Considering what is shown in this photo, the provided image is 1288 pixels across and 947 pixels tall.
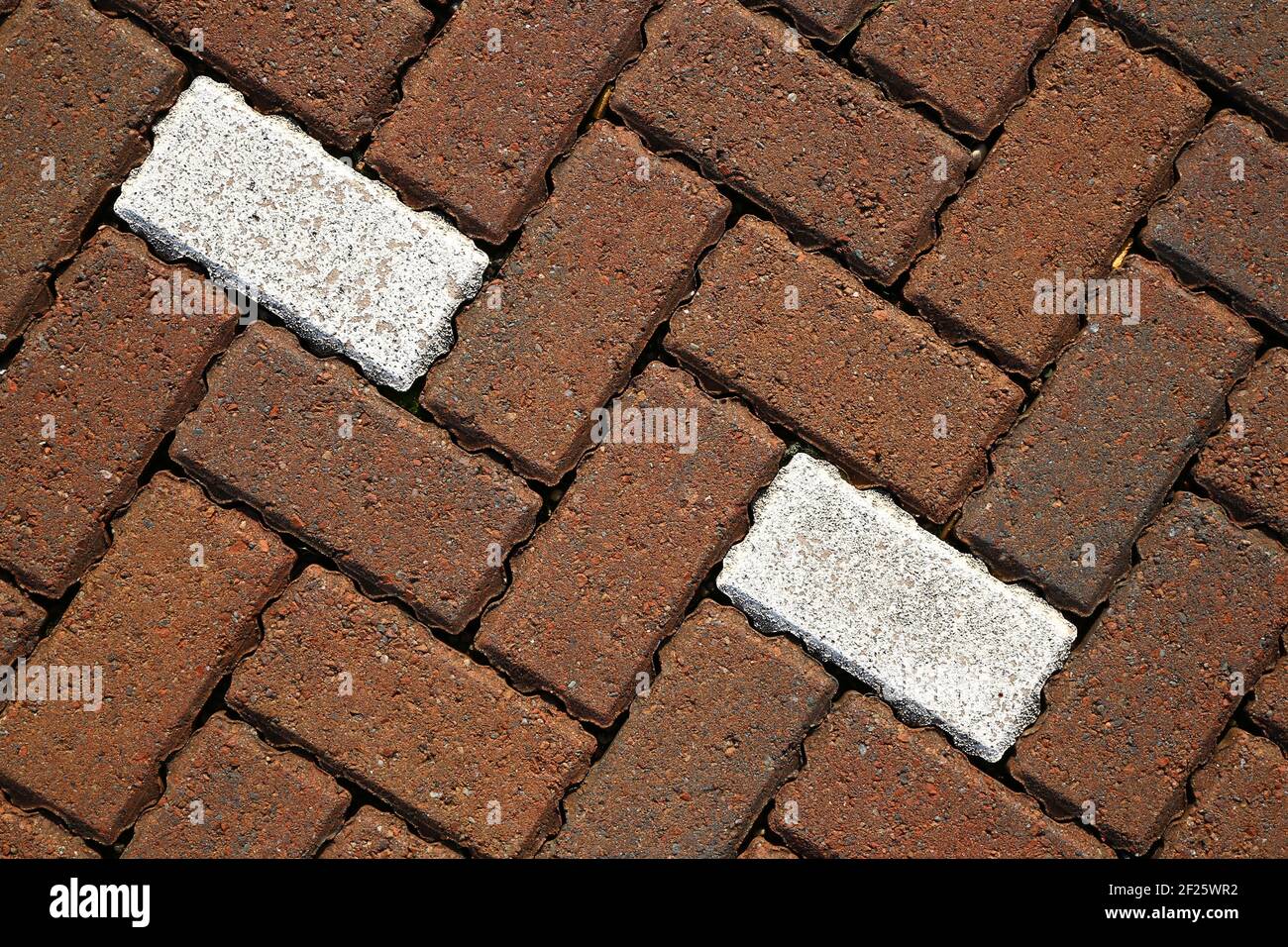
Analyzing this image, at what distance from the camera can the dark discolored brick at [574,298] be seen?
6.10 feet

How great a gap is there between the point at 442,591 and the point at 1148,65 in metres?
1.73

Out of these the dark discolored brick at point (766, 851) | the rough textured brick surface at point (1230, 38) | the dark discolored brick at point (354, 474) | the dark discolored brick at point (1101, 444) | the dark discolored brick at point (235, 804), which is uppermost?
the rough textured brick surface at point (1230, 38)

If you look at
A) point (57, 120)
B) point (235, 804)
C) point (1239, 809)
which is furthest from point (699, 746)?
point (57, 120)

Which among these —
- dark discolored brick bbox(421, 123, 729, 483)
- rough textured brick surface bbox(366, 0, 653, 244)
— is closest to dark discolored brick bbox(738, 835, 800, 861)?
dark discolored brick bbox(421, 123, 729, 483)

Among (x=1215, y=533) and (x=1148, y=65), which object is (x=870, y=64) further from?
(x=1215, y=533)

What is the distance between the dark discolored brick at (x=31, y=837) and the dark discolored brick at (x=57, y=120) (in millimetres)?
951

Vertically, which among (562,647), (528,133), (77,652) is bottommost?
Answer: (77,652)

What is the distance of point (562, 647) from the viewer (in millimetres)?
1861

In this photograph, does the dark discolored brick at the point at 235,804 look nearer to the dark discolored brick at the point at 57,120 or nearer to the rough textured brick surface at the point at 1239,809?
the dark discolored brick at the point at 57,120

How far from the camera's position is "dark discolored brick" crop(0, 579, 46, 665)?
1853 millimetres

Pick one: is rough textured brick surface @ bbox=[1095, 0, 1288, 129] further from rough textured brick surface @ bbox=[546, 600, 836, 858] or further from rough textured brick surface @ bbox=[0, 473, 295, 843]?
rough textured brick surface @ bbox=[0, 473, 295, 843]

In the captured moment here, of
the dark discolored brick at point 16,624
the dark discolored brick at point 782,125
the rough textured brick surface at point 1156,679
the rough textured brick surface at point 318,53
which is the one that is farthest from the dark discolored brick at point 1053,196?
the dark discolored brick at point 16,624

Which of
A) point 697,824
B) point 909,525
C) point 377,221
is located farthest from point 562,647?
point 377,221
